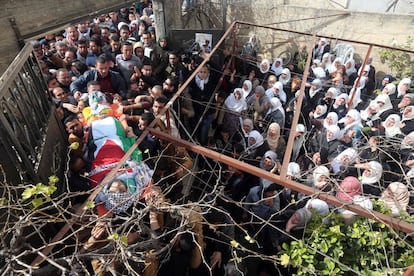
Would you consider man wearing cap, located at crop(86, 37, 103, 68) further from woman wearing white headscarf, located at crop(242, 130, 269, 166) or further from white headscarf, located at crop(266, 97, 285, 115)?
white headscarf, located at crop(266, 97, 285, 115)

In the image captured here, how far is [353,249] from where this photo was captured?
8.02 ft

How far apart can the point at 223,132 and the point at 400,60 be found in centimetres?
548

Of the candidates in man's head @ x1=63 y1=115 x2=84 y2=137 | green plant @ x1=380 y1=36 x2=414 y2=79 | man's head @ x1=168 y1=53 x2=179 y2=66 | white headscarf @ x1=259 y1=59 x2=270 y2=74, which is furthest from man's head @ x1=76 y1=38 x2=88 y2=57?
green plant @ x1=380 y1=36 x2=414 y2=79

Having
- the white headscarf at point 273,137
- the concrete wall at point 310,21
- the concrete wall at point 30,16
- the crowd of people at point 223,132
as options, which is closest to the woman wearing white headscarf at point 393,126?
the crowd of people at point 223,132

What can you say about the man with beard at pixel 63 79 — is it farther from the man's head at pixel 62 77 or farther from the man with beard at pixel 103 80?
the man with beard at pixel 103 80

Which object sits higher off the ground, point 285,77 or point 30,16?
point 30,16

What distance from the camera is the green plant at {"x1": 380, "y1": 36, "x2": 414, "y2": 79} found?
724cm

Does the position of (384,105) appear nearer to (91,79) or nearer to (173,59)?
(173,59)

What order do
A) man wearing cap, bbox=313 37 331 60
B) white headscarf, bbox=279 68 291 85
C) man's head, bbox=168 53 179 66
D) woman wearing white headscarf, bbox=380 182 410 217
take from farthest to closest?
man wearing cap, bbox=313 37 331 60 → white headscarf, bbox=279 68 291 85 → man's head, bbox=168 53 179 66 → woman wearing white headscarf, bbox=380 182 410 217

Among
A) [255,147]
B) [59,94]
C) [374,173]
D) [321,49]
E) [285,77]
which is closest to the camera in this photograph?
[374,173]

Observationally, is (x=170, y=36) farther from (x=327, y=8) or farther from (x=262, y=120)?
(x=327, y=8)

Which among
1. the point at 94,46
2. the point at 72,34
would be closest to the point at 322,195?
the point at 94,46

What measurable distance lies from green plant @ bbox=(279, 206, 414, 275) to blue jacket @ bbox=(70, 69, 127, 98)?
147 inches

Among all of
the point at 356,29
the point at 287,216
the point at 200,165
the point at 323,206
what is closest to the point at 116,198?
the point at 287,216
